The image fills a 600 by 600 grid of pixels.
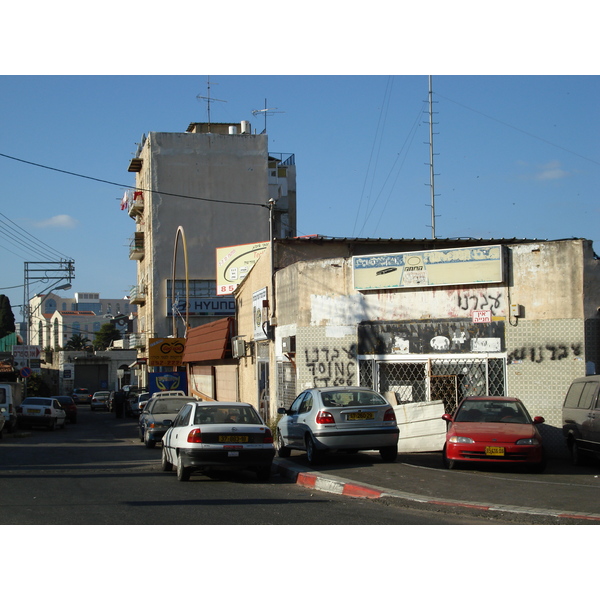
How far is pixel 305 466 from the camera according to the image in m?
14.2

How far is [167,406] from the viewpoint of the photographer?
71.9ft

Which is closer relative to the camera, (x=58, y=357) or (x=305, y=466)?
(x=305, y=466)

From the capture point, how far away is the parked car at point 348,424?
546 inches

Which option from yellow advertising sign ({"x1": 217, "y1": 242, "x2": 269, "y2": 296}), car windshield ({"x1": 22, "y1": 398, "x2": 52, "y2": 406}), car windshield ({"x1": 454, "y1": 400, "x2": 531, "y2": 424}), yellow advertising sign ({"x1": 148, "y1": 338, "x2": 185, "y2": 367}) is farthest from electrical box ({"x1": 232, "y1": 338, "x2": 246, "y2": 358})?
car windshield ({"x1": 454, "y1": 400, "x2": 531, "y2": 424})

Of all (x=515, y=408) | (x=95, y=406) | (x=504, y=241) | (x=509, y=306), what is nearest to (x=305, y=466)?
(x=515, y=408)

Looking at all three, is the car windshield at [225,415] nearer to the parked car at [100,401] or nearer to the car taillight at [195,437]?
the car taillight at [195,437]

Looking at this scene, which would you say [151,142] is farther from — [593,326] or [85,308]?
[85,308]

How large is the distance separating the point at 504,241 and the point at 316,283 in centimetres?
861

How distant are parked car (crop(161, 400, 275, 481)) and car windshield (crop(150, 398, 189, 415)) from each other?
8.33m

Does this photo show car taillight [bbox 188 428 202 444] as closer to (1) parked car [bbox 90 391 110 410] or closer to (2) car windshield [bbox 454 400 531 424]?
(2) car windshield [bbox 454 400 531 424]

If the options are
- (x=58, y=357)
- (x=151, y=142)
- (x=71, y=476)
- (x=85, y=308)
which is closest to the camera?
(x=71, y=476)

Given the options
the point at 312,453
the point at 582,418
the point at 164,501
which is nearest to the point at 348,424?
the point at 312,453

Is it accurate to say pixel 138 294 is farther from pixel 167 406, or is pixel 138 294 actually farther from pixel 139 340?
pixel 167 406

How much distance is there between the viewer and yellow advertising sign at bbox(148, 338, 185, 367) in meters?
36.8
